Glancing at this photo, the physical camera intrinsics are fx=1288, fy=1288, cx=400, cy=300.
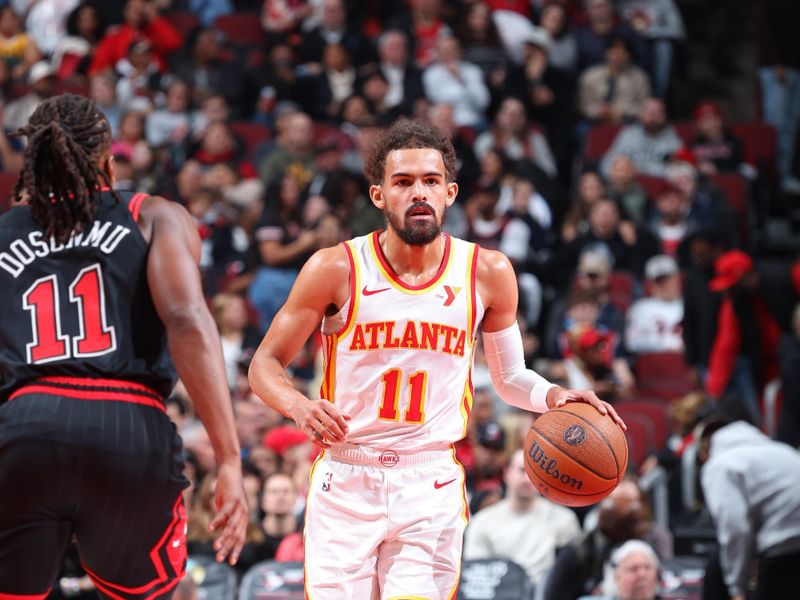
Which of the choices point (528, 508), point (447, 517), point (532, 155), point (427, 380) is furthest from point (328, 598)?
point (532, 155)

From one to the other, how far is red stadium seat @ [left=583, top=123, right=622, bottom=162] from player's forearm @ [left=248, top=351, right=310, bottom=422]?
902 centimetres

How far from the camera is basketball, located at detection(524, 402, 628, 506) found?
448 centimetres

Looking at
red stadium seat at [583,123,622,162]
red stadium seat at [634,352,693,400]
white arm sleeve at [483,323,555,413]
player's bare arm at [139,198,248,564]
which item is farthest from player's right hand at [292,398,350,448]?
red stadium seat at [583,123,622,162]

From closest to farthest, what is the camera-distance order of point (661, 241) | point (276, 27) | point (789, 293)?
point (789, 293) → point (661, 241) → point (276, 27)

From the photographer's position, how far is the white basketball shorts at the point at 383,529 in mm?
4457

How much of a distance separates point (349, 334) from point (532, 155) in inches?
340

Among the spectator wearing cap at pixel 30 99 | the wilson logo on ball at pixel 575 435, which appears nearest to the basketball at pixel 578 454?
the wilson logo on ball at pixel 575 435

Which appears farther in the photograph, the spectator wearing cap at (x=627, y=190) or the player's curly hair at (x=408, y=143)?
the spectator wearing cap at (x=627, y=190)

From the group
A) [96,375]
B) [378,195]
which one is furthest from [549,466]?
[96,375]

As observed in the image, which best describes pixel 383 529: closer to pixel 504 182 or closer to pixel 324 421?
pixel 324 421

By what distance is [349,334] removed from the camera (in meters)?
4.56

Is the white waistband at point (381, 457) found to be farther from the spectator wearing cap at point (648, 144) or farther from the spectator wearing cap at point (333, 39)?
the spectator wearing cap at point (333, 39)

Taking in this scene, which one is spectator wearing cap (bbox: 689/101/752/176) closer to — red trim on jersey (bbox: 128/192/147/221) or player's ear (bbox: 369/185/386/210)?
player's ear (bbox: 369/185/386/210)

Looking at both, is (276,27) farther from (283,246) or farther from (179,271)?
(179,271)
